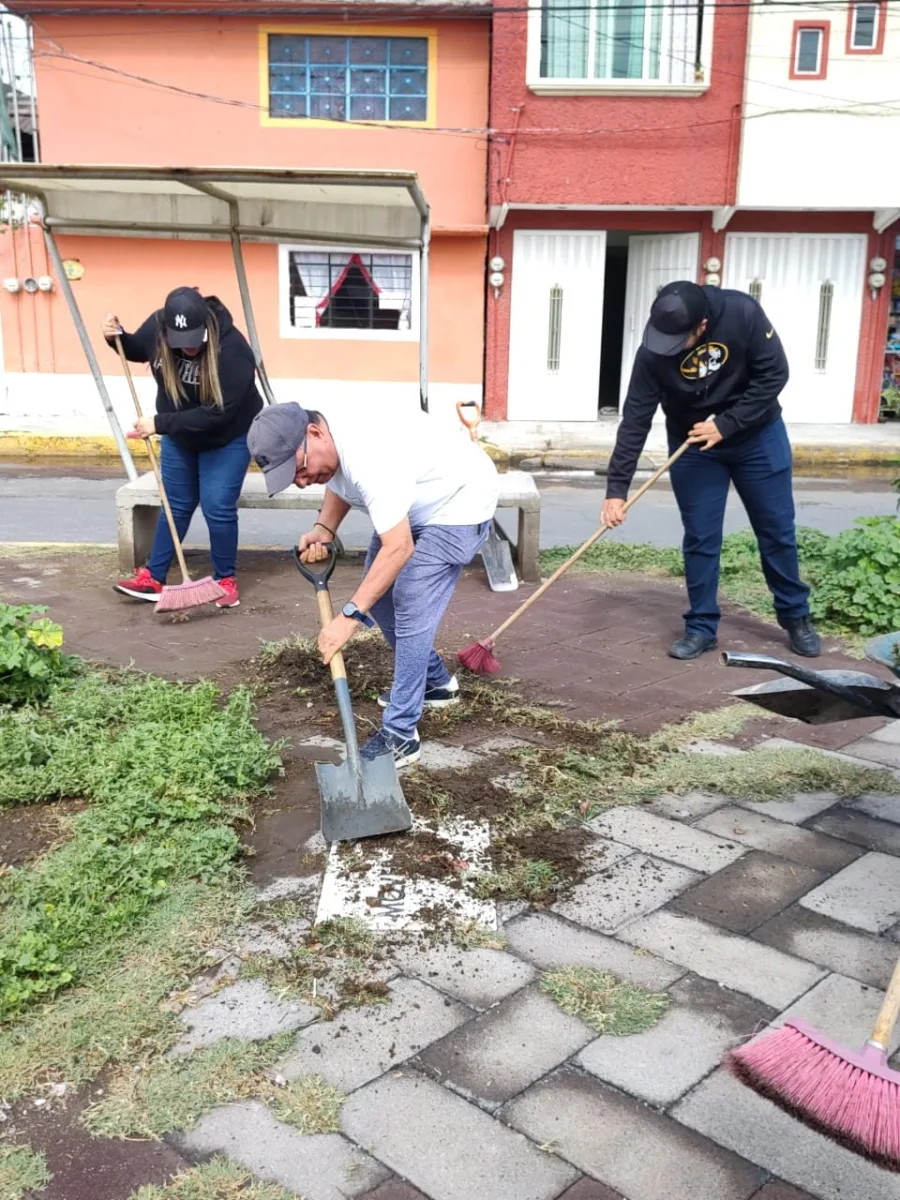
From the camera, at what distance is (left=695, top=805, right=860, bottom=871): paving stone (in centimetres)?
347

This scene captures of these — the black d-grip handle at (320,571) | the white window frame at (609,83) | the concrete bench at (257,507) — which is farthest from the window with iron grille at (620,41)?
the black d-grip handle at (320,571)

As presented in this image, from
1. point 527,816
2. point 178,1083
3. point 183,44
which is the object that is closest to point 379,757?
point 527,816

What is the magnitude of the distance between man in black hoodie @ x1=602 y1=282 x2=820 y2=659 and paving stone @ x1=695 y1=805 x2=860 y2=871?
1.88 meters

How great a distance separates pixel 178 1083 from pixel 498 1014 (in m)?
0.76

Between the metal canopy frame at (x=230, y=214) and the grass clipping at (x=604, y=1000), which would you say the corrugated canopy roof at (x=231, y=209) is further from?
the grass clipping at (x=604, y=1000)

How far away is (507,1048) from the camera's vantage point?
2.54m

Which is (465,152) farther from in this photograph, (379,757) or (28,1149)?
(28,1149)

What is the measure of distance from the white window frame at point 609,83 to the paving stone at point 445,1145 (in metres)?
15.2

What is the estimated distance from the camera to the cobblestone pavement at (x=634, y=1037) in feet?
7.16

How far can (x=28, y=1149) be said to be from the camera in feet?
7.31

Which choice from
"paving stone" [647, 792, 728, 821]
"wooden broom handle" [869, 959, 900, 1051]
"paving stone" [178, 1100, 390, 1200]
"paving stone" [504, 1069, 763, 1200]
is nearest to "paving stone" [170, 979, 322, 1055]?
"paving stone" [178, 1100, 390, 1200]

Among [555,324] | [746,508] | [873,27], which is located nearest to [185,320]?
[746,508]

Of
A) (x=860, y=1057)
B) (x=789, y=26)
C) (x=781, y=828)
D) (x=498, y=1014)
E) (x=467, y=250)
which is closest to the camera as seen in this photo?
(x=860, y=1057)

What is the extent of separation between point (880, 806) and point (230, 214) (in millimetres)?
6125
